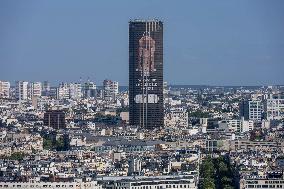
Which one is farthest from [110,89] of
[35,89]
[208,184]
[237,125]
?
[208,184]

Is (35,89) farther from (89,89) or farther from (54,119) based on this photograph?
(54,119)

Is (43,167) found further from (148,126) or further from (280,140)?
(148,126)

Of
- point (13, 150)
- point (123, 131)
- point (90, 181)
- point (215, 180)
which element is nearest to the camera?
point (90, 181)

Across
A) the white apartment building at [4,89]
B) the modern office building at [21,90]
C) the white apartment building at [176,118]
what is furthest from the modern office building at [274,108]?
→ the modern office building at [21,90]

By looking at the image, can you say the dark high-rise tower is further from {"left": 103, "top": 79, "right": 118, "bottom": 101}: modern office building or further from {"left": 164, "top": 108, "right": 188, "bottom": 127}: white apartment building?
{"left": 103, "top": 79, "right": 118, "bottom": 101}: modern office building

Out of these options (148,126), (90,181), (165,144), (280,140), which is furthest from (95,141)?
(90,181)

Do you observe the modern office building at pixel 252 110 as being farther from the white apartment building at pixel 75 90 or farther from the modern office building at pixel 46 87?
the modern office building at pixel 46 87

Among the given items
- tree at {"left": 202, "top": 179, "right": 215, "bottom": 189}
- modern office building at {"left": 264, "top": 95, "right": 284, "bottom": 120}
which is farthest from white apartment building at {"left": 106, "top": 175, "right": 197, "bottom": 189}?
modern office building at {"left": 264, "top": 95, "right": 284, "bottom": 120}
